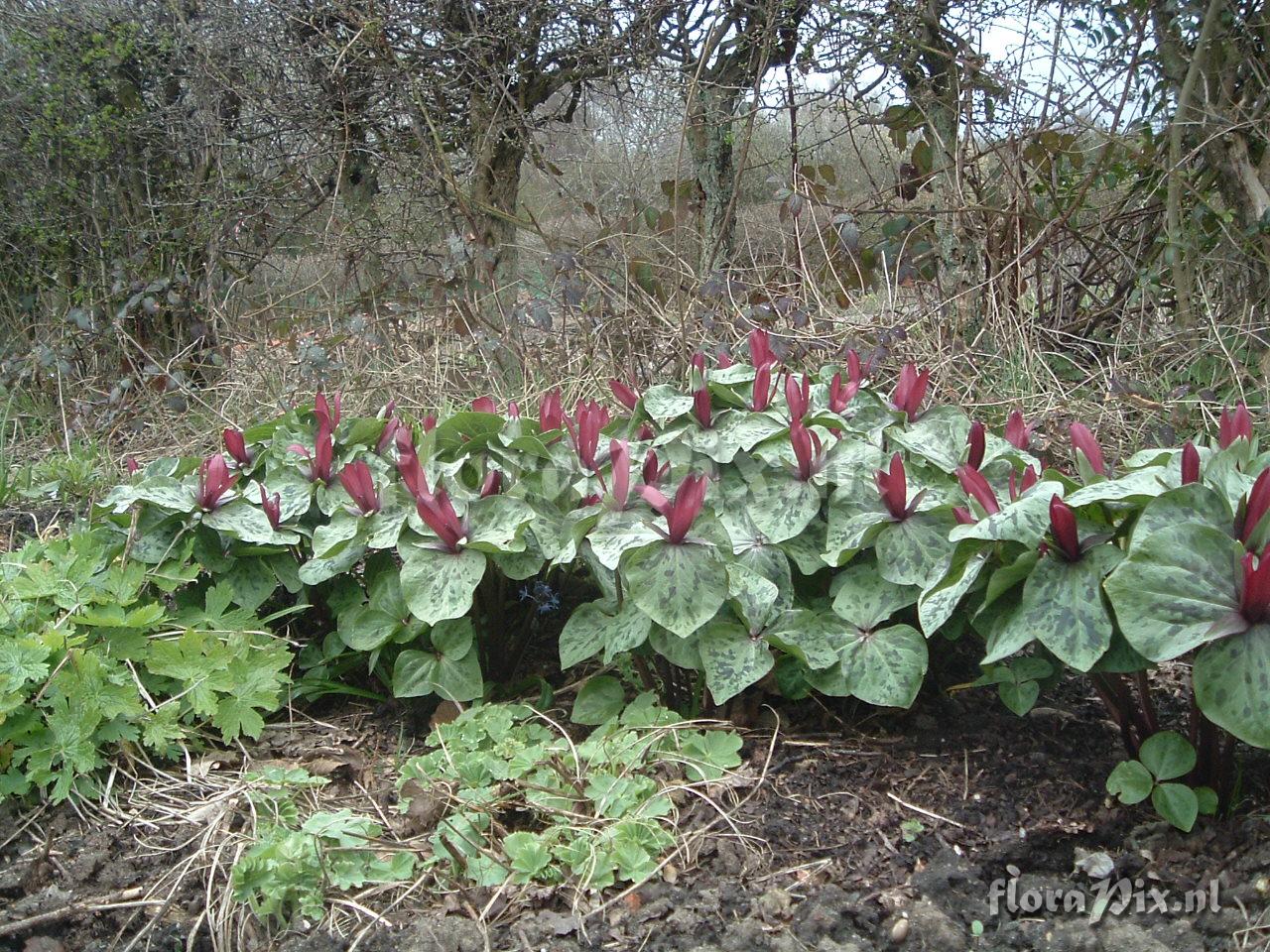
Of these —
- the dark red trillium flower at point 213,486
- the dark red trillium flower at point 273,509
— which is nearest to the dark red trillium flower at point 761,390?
the dark red trillium flower at point 273,509

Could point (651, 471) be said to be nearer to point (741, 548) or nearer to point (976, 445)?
point (741, 548)

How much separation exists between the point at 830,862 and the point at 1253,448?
1.08 m

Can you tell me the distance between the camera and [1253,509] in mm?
1505

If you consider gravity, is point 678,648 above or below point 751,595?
below

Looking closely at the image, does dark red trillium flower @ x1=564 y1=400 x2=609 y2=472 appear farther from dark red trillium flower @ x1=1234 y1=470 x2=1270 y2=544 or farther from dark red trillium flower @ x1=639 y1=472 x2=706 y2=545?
dark red trillium flower @ x1=1234 y1=470 x2=1270 y2=544

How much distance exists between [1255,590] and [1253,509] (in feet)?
0.54

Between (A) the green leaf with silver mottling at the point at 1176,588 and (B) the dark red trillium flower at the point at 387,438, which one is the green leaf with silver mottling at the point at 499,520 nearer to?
(B) the dark red trillium flower at the point at 387,438

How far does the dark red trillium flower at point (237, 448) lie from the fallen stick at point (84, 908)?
43.4 inches

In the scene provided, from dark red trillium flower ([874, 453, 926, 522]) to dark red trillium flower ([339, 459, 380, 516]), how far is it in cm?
107

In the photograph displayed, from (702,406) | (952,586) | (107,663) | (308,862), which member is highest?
(702,406)

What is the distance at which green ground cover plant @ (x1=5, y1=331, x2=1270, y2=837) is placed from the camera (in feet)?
5.12

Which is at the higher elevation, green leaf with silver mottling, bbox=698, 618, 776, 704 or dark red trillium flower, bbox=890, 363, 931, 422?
dark red trillium flower, bbox=890, 363, 931, 422

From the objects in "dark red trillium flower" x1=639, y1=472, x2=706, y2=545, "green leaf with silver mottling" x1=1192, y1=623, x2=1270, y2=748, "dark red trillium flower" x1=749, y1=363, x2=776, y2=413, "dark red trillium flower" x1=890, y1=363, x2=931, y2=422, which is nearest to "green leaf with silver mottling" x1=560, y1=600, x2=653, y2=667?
"dark red trillium flower" x1=639, y1=472, x2=706, y2=545

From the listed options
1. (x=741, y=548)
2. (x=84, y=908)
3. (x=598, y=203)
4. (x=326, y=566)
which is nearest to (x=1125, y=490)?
(x=741, y=548)
